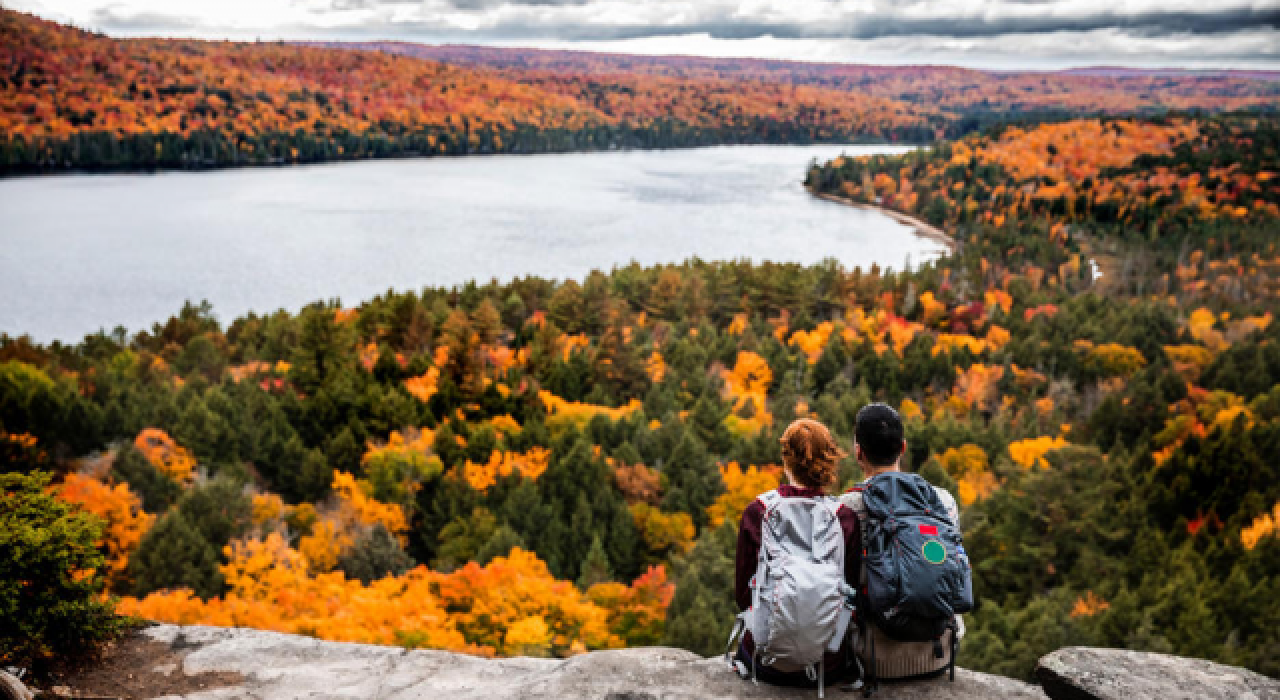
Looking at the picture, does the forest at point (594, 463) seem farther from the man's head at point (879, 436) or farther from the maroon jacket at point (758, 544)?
the man's head at point (879, 436)

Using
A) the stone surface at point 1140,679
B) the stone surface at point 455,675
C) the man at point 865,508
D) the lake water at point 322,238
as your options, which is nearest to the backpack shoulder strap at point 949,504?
the man at point 865,508

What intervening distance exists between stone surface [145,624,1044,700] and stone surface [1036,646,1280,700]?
342 millimetres

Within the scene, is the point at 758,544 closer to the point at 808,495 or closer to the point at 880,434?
the point at 808,495

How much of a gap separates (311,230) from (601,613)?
393 ft

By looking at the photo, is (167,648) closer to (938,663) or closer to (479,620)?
(938,663)

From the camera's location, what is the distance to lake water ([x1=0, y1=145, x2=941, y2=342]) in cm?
10500

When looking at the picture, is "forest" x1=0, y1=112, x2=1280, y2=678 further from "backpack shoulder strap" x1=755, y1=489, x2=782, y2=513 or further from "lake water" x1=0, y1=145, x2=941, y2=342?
"lake water" x1=0, y1=145, x2=941, y2=342

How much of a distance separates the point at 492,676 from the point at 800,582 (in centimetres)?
425

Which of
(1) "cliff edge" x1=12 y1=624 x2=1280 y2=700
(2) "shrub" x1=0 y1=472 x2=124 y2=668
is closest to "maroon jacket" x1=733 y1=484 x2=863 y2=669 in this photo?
(1) "cliff edge" x1=12 y1=624 x2=1280 y2=700

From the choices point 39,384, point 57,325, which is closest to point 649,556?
point 39,384

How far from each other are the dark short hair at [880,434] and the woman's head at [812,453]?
0.96 ft

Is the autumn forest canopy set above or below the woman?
below

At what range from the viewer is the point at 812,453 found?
714cm

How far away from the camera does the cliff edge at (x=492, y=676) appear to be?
855 cm
